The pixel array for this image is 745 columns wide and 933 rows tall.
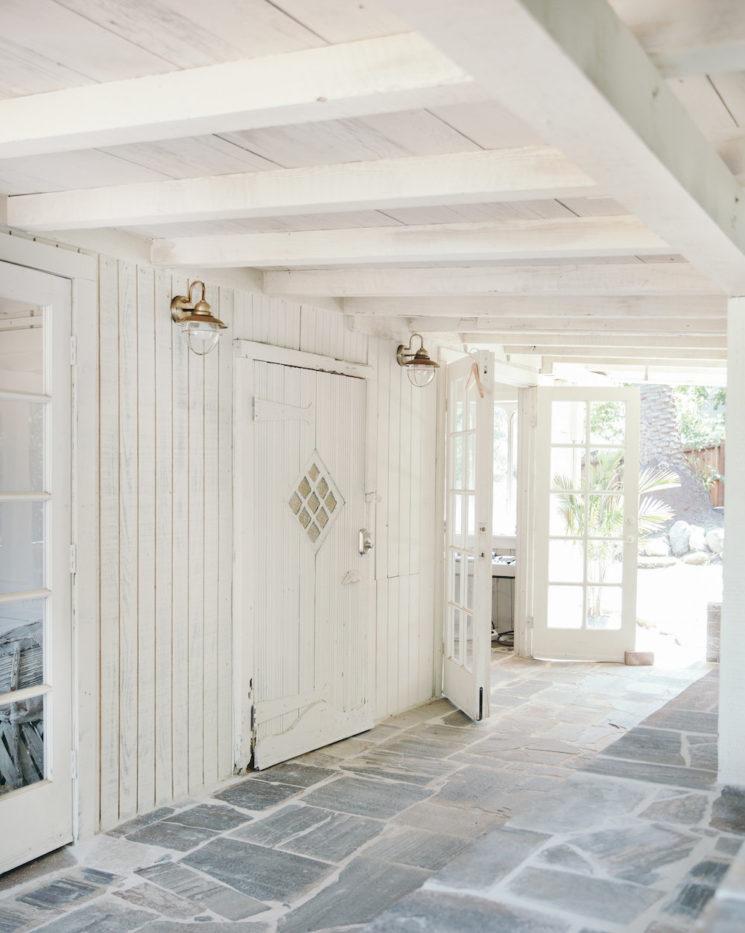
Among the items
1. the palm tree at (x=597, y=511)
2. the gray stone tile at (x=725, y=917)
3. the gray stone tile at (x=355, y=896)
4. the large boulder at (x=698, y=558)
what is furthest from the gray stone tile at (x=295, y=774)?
the large boulder at (x=698, y=558)

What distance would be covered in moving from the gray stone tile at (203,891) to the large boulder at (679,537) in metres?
13.3

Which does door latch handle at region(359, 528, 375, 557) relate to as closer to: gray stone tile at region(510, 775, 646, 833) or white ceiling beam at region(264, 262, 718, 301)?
white ceiling beam at region(264, 262, 718, 301)

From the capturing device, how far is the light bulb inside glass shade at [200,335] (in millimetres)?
3779

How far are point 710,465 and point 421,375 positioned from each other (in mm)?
12104

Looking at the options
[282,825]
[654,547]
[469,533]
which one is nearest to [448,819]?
[282,825]

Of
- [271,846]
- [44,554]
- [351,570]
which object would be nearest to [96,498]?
[44,554]

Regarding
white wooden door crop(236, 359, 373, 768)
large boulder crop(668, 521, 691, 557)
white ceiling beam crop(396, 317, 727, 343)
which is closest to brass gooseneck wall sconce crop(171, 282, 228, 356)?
white wooden door crop(236, 359, 373, 768)

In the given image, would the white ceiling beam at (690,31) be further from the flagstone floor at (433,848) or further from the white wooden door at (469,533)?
the white wooden door at (469,533)

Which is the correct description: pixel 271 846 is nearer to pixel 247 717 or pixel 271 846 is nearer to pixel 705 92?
pixel 247 717

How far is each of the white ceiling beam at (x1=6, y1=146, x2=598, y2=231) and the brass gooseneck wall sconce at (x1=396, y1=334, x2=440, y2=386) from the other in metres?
2.44

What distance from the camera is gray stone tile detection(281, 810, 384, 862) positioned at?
3.47 meters

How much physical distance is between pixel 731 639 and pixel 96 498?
2403 millimetres

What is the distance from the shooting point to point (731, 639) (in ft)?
10.6

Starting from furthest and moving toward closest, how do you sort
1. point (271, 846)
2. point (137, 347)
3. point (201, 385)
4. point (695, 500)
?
1. point (695, 500)
2. point (201, 385)
3. point (137, 347)
4. point (271, 846)
